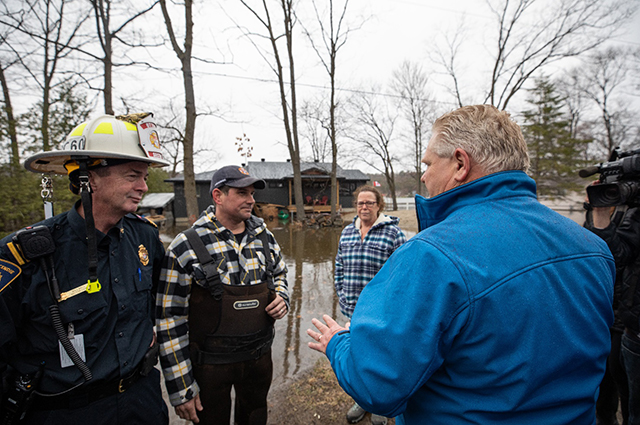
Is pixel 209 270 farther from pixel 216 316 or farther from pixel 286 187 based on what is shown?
pixel 286 187

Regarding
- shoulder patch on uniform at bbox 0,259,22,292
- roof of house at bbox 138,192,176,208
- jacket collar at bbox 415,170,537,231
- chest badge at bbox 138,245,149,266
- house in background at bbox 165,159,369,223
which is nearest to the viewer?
jacket collar at bbox 415,170,537,231

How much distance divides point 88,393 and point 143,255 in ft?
2.68

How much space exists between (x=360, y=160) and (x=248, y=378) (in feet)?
85.4

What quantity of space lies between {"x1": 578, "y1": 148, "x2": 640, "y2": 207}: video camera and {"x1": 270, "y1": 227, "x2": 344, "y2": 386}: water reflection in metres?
3.36

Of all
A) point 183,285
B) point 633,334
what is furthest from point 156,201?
point 633,334

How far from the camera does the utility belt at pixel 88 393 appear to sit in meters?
1.47

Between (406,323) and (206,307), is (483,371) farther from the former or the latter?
(206,307)

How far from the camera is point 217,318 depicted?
6.77 feet

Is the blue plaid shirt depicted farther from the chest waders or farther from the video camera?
the video camera

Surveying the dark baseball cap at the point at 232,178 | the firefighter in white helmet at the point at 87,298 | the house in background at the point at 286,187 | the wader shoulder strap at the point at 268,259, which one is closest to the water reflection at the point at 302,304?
the wader shoulder strap at the point at 268,259

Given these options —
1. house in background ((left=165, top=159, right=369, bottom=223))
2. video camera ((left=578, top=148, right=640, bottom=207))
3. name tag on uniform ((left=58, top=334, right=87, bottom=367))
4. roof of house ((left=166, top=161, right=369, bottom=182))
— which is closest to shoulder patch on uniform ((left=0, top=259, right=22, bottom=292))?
name tag on uniform ((left=58, top=334, right=87, bottom=367))

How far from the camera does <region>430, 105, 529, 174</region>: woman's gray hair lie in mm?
1101

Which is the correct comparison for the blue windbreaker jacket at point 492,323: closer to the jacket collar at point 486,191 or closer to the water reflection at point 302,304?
the jacket collar at point 486,191

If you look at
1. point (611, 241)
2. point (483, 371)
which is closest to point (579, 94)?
point (611, 241)
